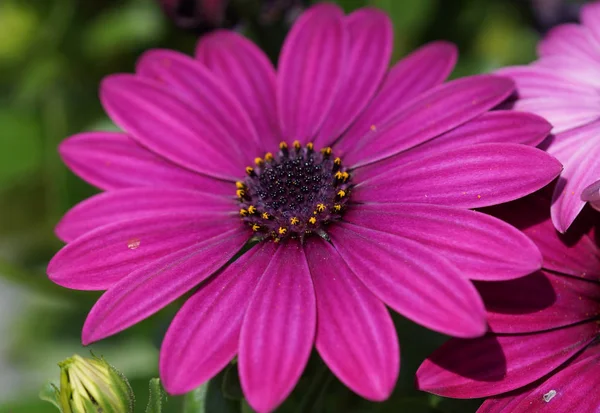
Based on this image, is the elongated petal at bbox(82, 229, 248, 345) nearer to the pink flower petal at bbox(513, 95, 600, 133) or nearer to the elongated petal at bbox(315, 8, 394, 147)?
the elongated petal at bbox(315, 8, 394, 147)

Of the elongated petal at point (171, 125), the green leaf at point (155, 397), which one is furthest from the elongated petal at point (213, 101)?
the green leaf at point (155, 397)

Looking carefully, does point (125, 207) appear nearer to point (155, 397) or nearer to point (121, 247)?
point (121, 247)

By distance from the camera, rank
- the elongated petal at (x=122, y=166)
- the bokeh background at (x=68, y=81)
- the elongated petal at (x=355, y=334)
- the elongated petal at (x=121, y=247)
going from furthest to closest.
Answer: the bokeh background at (x=68, y=81) → the elongated petal at (x=122, y=166) → the elongated petal at (x=121, y=247) → the elongated petal at (x=355, y=334)

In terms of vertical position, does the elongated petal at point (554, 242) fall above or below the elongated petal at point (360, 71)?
below

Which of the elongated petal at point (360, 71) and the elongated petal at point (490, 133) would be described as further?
the elongated petal at point (360, 71)

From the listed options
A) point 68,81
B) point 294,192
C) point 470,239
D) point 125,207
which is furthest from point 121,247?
point 68,81

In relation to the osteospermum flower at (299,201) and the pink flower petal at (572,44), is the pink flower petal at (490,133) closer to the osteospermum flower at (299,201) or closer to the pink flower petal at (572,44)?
the osteospermum flower at (299,201)

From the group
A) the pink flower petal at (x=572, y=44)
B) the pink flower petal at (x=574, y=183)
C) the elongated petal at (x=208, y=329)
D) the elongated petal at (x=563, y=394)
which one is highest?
the elongated petal at (x=208, y=329)
